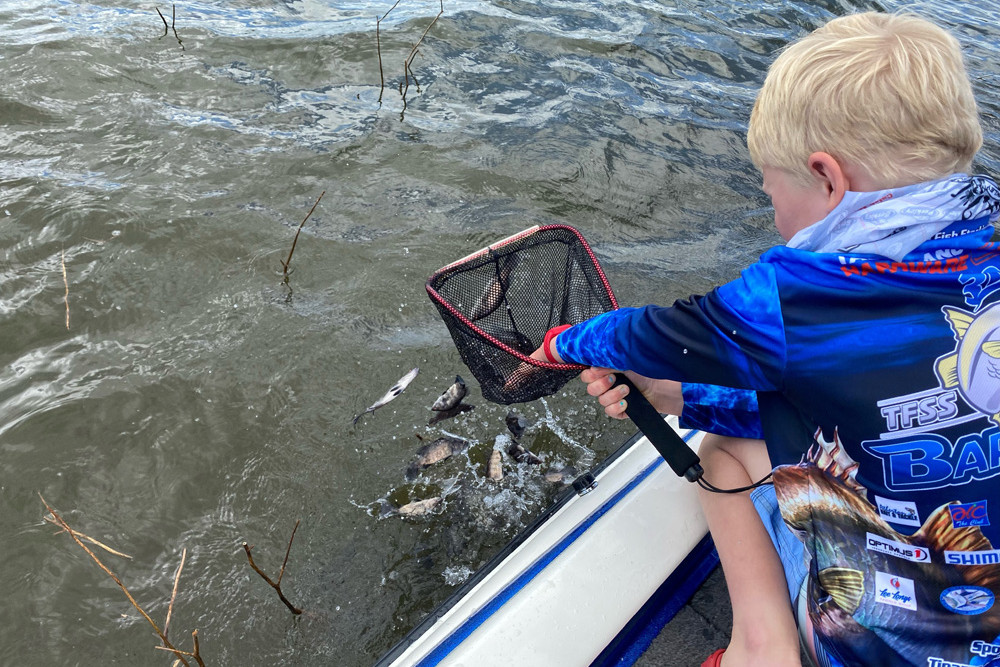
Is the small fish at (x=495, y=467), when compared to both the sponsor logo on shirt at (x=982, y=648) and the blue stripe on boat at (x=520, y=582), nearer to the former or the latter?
the blue stripe on boat at (x=520, y=582)

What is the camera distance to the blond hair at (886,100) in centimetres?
156

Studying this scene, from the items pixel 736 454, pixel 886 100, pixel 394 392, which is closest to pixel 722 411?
pixel 736 454

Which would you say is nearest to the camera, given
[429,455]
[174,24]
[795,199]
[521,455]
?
[795,199]

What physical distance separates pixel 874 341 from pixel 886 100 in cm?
51

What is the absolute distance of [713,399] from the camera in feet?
7.64

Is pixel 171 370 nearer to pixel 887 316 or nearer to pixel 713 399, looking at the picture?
pixel 713 399

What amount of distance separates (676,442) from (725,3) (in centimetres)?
797

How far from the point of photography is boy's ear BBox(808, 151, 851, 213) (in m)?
1.66

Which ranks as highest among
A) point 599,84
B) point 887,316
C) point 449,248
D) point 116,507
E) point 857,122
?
point 857,122

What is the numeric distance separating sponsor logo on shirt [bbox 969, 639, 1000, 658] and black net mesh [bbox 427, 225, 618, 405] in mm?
1238

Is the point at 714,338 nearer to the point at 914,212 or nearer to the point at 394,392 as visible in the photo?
the point at 914,212

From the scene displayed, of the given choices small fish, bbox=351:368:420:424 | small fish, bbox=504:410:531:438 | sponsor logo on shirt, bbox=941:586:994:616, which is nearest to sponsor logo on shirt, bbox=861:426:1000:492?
sponsor logo on shirt, bbox=941:586:994:616

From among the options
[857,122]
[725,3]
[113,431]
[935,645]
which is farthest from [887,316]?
[725,3]

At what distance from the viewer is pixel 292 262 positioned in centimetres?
429
